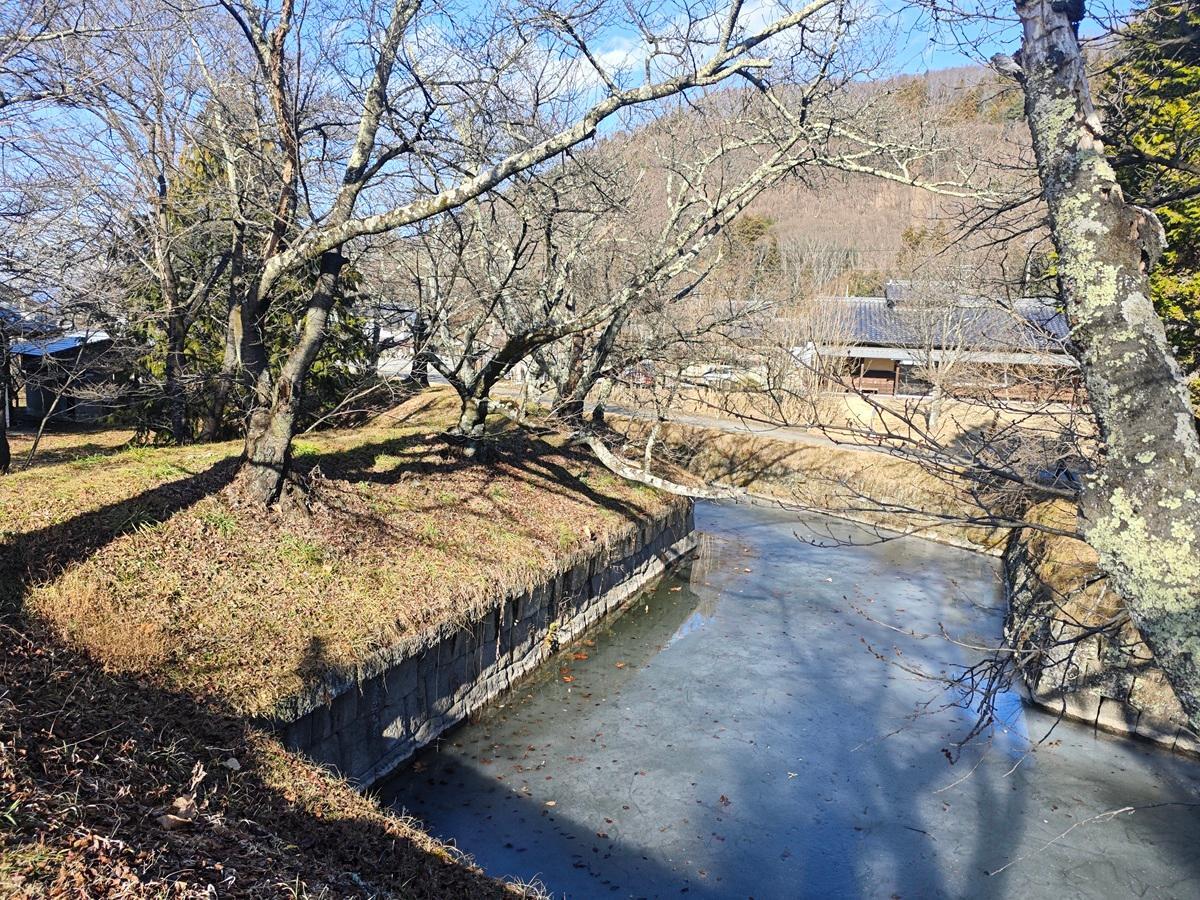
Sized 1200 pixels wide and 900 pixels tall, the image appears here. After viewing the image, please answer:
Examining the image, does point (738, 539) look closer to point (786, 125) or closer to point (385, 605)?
point (786, 125)

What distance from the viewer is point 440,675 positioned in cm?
698

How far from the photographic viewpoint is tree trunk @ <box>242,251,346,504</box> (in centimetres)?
664

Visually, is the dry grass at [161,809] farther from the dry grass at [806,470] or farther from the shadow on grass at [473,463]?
the dry grass at [806,470]

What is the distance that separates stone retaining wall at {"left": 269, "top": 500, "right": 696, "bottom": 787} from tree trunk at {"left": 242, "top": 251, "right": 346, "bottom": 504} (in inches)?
84.3

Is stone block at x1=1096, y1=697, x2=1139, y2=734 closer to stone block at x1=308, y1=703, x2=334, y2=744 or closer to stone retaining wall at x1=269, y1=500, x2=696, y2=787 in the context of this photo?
stone retaining wall at x1=269, y1=500, x2=696, y2=787

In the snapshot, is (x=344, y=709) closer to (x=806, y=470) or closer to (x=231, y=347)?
(x=231, y=347)

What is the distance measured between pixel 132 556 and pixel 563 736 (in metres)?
4.11

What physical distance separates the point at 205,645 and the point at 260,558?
122 cm

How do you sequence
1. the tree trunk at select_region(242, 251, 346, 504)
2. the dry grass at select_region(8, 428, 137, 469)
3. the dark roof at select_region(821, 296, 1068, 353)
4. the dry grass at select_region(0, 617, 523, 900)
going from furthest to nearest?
the dark roof at select_region(821, 296, 1068, 353) → the dry grass at select_region(8, 428, 137, 469) → the tree trunk at select_region(242, 251, 346, 504) → the dry grass at select_region(0, 617, 523, 900)

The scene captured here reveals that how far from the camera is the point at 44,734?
3598 millimetres

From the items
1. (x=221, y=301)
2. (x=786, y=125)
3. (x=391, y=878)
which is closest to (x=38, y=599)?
(x=391, y=878)

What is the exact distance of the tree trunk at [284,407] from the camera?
6637mm

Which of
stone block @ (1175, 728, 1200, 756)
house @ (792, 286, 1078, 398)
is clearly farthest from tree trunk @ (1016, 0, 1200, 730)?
house @ (792, 286, 1078, 398)

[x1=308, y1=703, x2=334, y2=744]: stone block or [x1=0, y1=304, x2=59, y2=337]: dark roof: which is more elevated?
[x1=0, y1=304, x2=59, y2=337]: dark roof
